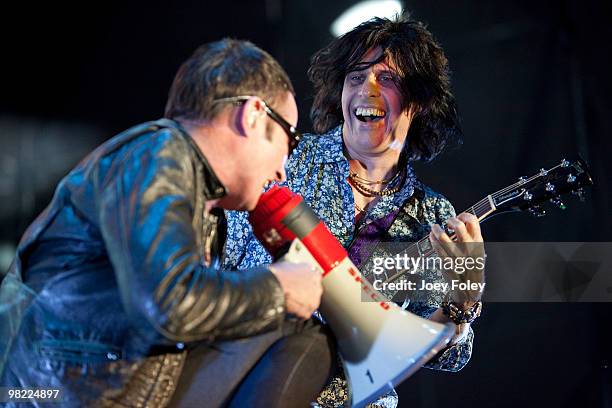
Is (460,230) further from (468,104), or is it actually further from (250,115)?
(468,104)

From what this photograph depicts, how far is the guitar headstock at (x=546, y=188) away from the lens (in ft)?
8.23

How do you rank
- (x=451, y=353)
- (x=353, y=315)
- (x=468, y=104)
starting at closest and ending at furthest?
(x=353, y=315) < (x=451, y=353) < (x=468, y=104)

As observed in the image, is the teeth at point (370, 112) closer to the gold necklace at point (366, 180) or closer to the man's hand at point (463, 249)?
the gold necklace at point (366, 180)

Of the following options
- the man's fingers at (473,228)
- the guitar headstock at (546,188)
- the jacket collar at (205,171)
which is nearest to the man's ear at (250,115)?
the jacket collar at (205,171)

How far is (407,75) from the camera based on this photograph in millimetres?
2703

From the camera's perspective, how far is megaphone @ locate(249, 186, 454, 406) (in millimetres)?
1573

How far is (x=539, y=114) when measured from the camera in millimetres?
3559

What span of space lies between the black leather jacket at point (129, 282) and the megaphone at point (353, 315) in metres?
0.18

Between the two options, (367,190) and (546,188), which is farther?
(367,190)

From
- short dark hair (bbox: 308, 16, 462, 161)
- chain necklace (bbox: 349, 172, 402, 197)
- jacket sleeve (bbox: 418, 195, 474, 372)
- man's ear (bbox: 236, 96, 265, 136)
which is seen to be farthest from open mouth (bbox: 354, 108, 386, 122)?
man's ear (bbox: 236, 96, 265, 136)

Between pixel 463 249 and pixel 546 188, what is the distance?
1.54 feet

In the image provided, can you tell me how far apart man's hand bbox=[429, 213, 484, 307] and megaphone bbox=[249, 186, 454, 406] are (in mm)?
755

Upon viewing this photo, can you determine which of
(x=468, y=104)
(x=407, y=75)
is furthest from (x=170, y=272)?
(x=468, y=104)

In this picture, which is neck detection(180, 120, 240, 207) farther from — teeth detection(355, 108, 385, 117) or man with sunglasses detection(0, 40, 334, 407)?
teeth detection(355, 108, 385, 117)
